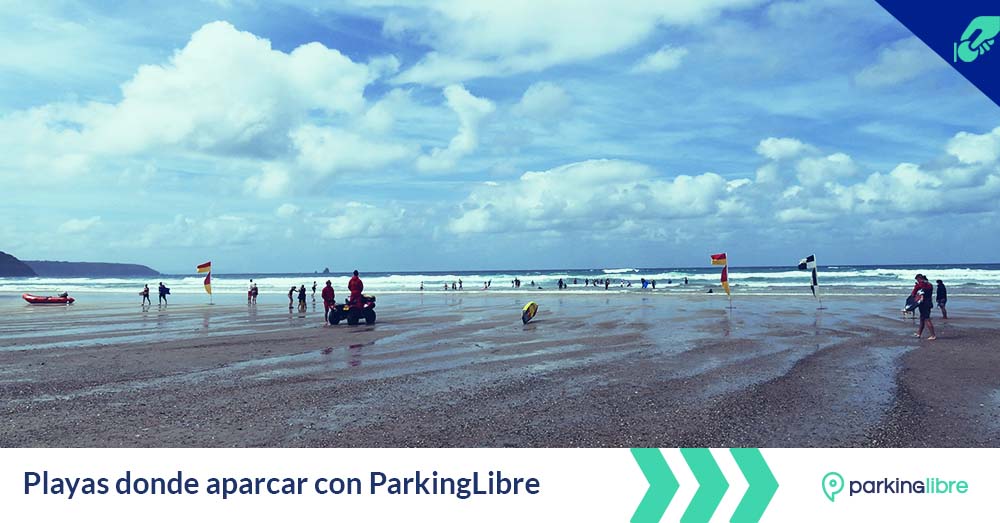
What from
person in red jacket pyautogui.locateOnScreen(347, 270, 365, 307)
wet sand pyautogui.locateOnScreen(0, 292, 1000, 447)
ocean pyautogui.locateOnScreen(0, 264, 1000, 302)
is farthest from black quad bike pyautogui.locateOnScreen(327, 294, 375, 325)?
ocean pyautogui.locateOnScreen(0, 264, 1000, 302)

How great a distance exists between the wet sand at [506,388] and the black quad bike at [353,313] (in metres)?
2.71

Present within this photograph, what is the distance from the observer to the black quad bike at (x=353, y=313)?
→ 22984mm

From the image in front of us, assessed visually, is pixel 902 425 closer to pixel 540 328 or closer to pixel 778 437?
pixel 778 437

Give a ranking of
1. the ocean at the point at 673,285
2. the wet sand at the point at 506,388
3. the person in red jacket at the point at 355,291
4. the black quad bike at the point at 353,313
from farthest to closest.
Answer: the ocean at the point at 673,285 → the black quad bike at the point at 353,313 → the person in red jacket at the point at 355,291 → the wet sand at the point at 506,388

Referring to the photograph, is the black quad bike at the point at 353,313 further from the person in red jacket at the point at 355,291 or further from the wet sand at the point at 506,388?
the wet sand at the point at 506,388

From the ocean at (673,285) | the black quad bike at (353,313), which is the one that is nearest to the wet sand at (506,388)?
the black quad bike at (353,313)

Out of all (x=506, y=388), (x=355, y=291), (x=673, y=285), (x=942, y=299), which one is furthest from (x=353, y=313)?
(x=673, y=285)

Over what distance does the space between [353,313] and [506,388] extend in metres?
14.0

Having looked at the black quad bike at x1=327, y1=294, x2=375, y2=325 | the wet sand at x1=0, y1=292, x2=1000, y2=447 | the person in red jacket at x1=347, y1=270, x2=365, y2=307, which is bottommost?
the wet sand at x1=0, y1=292, x2=1000, y2=447

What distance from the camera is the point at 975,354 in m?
14.3

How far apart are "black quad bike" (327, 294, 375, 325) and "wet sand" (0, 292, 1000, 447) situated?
107 inches

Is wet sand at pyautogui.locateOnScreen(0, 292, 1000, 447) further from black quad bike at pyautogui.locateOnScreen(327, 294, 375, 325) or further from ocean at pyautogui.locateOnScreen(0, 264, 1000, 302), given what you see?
ocean at pyautogui.locateOnScreen(0, 264, 1000, 302)

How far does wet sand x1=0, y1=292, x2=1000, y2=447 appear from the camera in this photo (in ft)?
24.3
